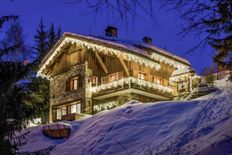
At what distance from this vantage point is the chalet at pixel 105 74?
31734 mm

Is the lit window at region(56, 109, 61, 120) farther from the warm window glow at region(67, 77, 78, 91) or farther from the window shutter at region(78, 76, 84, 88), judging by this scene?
the window shutter at region(78, 76, 84, 88)

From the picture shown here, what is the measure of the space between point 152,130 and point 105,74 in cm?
1689

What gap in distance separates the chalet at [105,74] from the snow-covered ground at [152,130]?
882 cm

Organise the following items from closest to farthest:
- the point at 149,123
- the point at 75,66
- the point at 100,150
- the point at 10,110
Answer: the point at 10,110, the point at 100,150, the point at 149,123, the point at 75,66

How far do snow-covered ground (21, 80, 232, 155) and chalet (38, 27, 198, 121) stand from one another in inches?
347

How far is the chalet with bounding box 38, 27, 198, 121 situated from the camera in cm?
3173

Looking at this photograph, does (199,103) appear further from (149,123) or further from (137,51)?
(137,51)

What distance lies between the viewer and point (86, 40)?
33219 millimetres

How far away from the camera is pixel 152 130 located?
1727cm

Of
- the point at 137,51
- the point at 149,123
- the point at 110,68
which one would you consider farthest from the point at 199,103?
the point at 110,68

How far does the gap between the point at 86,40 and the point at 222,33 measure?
23.3 meters

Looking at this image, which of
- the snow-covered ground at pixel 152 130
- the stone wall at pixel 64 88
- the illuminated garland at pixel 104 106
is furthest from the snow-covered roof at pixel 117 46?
the snow-covered ground at pixel 152 130

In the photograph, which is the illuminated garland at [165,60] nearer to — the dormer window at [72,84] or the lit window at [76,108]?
the dormer window at [72,84]

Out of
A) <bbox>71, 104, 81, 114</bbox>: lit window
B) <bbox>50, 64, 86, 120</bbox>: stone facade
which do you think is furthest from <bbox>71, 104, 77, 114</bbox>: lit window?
<bbox>50, 64, 86, 120</bbox>: stone facade
